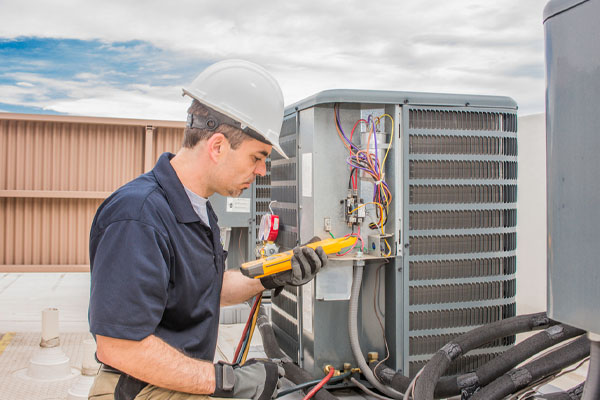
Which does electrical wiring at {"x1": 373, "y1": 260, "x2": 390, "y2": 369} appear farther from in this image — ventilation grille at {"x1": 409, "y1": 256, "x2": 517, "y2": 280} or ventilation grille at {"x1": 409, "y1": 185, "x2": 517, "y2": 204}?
ventilation grille at {"x1": 409, "y1": 185, "x2": 517, "y2": 204}

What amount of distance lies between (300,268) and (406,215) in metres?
0.75

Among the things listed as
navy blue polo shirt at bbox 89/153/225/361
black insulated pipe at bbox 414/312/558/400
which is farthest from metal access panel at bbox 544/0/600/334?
black insulated pipe at bbox 414/312/558/400

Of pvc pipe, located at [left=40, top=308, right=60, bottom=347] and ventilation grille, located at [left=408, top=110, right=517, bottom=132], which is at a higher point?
ventilation grille, located at [left=408, top=110, right=517, bottom=132]

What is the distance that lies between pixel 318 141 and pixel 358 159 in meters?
0.24

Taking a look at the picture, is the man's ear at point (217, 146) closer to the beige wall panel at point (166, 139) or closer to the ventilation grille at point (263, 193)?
the ventilation grille at point (263, 193)

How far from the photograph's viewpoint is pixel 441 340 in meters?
3.01

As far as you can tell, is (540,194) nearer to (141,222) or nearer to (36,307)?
(141,222)

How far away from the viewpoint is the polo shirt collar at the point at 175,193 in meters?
1.77

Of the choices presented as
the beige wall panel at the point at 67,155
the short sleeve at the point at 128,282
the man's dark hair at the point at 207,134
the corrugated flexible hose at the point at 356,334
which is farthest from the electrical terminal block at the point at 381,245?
the beige wall panel at the point at 67,155

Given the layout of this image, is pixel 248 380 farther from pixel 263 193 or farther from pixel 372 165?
pixel 263 193

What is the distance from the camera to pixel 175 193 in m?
1.79

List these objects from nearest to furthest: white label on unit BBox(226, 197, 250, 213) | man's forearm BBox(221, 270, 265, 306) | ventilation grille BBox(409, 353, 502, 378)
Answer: man's forearm BBox(221, 270, 265, 306) < ventilation grille BBox(409, 353, 502, 378) < white label on unit BBox(226, 197, 250, 213)

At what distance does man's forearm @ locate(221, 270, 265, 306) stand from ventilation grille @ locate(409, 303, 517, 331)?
A: 1.00 metres

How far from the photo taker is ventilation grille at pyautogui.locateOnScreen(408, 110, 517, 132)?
2.90 metres
